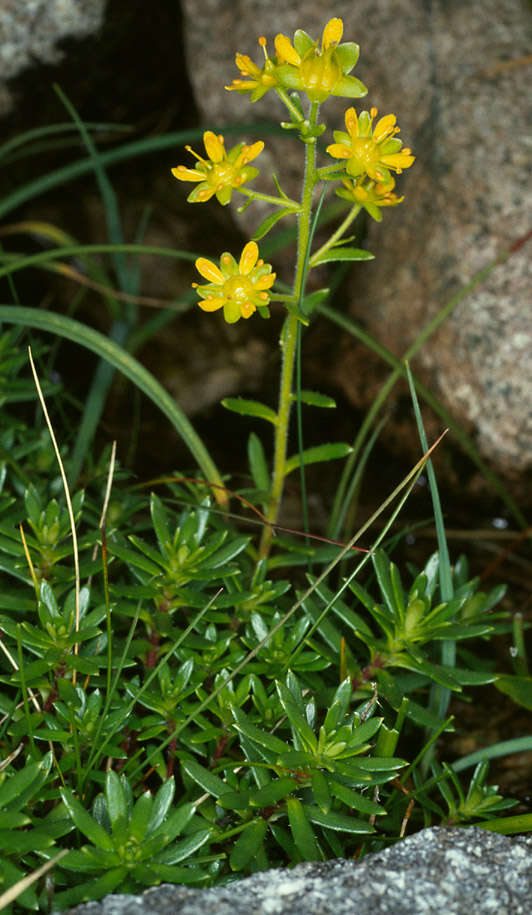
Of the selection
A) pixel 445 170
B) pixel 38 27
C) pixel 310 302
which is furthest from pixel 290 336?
pixel 38 27

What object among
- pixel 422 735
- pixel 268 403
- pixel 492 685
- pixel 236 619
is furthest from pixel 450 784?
pixel 268 403

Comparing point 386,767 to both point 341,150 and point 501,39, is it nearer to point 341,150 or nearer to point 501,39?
point 341,150

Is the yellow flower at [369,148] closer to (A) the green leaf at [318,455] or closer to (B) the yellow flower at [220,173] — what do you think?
(B) the yellow flower at [220,173]

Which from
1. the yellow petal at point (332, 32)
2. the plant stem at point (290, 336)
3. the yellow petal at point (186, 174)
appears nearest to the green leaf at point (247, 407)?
the plant stem at point (290, 336)

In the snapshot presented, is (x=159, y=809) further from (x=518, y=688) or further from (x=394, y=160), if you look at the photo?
(x=394, y=160)

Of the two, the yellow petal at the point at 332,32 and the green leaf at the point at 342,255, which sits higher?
the yellow petal at the point at 332,32

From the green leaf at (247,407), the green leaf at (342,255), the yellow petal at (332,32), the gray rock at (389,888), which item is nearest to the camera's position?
the gray rock at (389,888)
